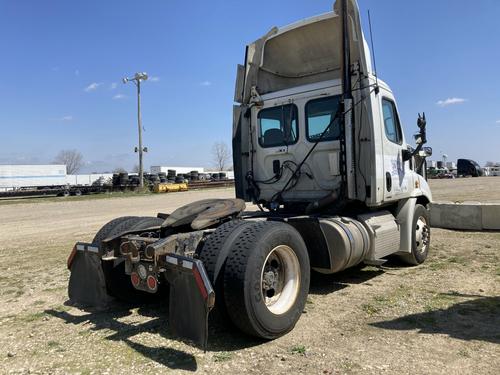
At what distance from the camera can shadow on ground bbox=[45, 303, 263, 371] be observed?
397cm

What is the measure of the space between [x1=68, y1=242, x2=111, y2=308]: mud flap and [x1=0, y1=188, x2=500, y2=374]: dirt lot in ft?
0.64

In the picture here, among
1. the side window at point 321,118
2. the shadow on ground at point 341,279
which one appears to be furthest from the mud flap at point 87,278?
the side window at point 321,118

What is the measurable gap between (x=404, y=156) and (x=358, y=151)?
1.33 m

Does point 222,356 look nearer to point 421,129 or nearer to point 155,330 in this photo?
point 155,330

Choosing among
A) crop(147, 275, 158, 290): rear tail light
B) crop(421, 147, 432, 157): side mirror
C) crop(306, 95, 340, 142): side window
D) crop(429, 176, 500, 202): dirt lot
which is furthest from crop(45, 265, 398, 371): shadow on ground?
crop(429, 176, 500, 202): dirt lot

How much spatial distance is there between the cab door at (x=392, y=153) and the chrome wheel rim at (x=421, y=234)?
781 millimetres

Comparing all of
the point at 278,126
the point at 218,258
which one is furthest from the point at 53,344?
the point at 278,126

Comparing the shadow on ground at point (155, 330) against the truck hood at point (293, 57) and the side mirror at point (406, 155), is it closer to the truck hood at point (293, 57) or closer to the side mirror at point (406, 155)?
the truck hood at point (293, 57)

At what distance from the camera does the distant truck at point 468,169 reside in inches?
2238

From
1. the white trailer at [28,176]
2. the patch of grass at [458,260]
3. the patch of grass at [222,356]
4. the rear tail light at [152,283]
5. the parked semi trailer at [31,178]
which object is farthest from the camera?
the white trailer at [28,176]

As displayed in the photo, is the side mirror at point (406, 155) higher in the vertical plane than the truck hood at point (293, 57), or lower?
lower

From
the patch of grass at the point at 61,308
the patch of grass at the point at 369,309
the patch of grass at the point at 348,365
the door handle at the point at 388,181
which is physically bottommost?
the patch of grass at the point at 348,365

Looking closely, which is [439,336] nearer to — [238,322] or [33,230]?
[238,322]

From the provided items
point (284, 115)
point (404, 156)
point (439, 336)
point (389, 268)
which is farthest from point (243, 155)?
point (439, 336)
